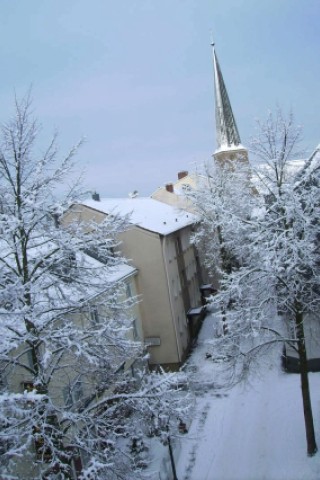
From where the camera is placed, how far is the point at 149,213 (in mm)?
25641

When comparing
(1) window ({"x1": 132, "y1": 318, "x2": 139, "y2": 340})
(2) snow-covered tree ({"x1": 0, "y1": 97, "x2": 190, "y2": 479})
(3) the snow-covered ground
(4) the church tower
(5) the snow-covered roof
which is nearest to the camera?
(2) snow-covered tree ({"x1": 0, "y1": 97, "x2": 190, "y2": 479})

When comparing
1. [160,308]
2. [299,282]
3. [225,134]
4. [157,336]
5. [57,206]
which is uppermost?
[225,134]

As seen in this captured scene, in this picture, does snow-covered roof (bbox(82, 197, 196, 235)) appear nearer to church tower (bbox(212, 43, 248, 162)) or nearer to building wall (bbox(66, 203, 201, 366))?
building wall (bbox(66, 203, 201, 366))

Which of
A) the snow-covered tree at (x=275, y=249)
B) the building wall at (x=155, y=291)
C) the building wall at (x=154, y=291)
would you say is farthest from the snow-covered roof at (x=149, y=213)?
the snow-covered tree at (x=275, y=249)

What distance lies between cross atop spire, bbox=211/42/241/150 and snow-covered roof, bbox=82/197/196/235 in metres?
10.9

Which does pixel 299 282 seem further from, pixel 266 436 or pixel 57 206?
pixel 57 206

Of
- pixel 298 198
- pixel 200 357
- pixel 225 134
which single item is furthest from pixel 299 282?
pixel 225 134

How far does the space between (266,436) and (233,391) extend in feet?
12.4

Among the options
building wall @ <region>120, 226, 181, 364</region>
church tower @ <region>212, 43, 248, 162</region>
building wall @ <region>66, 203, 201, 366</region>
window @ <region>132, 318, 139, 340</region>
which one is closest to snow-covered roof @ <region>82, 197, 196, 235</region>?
building wall @ <region>66, 203, 201, 366</region>

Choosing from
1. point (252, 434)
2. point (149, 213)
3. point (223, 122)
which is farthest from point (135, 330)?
point (223, 122)

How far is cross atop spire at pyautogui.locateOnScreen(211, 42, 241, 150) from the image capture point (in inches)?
1512

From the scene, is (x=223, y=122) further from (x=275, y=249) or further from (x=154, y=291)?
(x=275, y=249)

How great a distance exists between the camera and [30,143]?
781 cm

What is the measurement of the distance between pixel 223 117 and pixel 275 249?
99.0 feet
